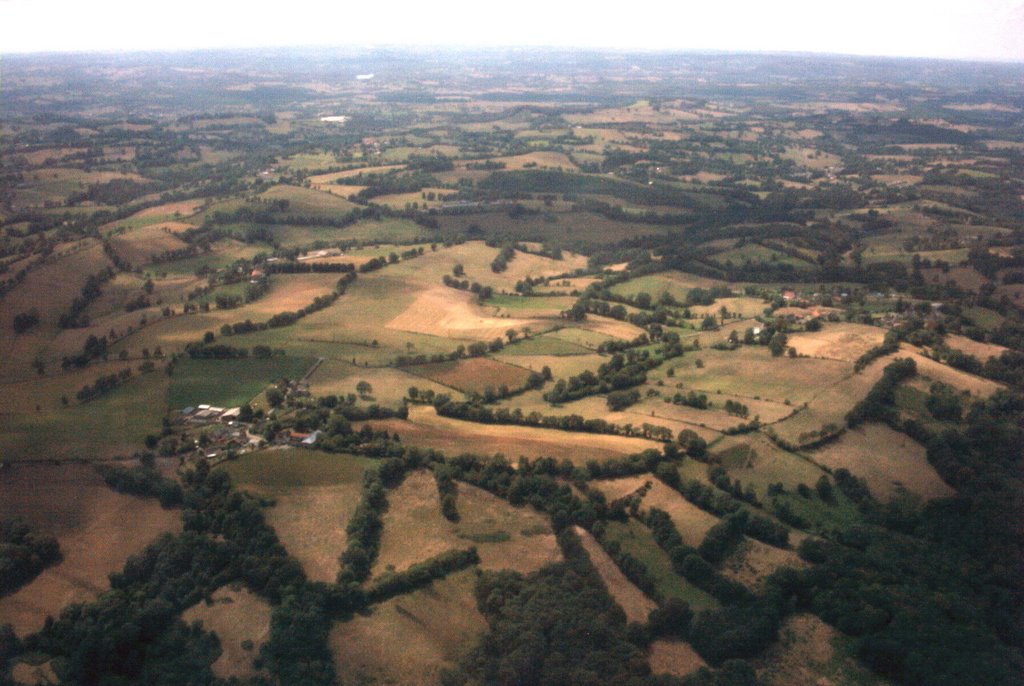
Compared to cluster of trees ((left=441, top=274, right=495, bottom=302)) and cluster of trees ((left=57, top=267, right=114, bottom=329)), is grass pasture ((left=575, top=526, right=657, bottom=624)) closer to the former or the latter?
cluster of trees ((left=441, top=274, right=495, bottom=302))

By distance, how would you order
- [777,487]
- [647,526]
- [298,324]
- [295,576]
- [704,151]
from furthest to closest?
[704,151], [298,324], [777,487], [647,526], [295,576]

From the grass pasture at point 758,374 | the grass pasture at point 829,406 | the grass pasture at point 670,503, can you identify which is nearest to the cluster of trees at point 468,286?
the grass pasture at point 758,374

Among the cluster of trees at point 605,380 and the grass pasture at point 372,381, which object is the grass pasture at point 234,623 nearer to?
the grass pasture at point 372,381

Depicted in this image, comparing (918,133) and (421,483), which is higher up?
(918,133)

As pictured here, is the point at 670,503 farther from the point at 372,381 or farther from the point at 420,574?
the point at 372,381

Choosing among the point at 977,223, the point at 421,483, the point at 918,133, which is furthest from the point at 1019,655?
the point at 918,133

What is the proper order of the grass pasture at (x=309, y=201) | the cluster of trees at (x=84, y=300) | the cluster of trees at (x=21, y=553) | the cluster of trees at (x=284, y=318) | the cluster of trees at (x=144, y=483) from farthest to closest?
the grass pasture at (x=309, y=201) < the cluster of trees at (x=84, y=300) < the cluster of trees at (x=284, y=318) < the cluster of trees at (x=144, y=483) < the cluster of trees at (x=21, y=553)

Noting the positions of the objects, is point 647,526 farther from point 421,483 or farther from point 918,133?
point 918,133

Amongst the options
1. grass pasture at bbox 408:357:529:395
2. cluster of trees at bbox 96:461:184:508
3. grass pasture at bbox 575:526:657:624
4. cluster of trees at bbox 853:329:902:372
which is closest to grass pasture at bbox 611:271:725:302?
cluster of trees at bbox 853:329:902:372
